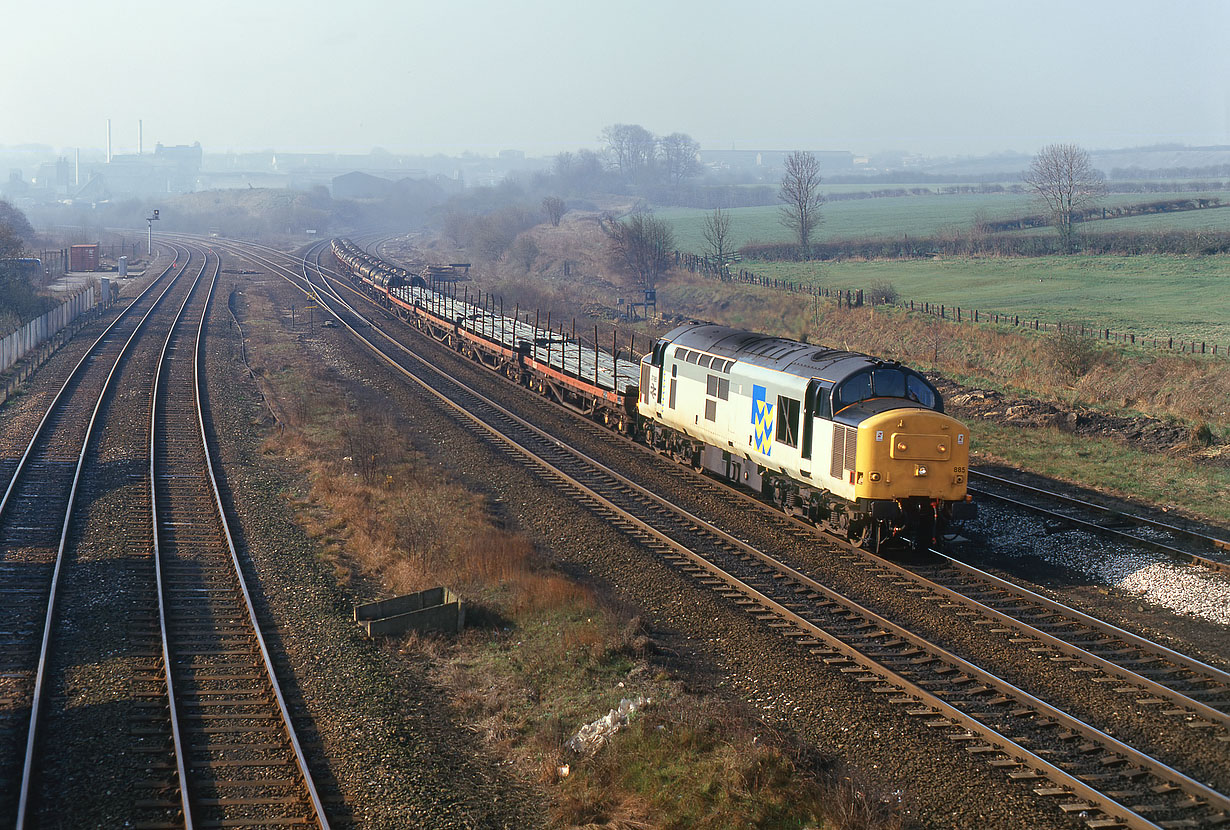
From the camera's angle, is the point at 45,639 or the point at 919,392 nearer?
the point at 45,639

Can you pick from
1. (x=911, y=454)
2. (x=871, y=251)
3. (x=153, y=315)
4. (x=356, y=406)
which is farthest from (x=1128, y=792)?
(x=871, y=251)

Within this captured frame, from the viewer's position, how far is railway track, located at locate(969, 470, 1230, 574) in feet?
57.7

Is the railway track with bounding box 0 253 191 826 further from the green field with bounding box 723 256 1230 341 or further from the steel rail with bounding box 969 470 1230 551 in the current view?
the green field with bounding box 723 256 1230 341

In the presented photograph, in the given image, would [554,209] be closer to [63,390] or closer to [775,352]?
[63,390]

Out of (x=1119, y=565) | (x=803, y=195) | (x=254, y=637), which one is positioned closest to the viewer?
(x=254, y=637)

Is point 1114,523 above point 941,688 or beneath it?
above

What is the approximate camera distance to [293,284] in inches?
2881

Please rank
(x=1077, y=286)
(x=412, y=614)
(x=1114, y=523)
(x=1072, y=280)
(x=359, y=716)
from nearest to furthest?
(x=359, y=716), (x=412, y=614), (x=1114, y=523), (x=1077, y=286), (x=1072, y=280)

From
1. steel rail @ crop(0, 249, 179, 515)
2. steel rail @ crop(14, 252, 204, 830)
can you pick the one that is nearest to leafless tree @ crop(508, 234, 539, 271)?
steel rail @ crop(0, 249, 179, 515)

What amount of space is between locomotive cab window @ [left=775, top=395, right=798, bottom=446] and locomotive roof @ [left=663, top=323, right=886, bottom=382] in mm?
610

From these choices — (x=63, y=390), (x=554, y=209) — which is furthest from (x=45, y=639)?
(x=554, y=209)

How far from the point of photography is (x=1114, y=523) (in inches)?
774

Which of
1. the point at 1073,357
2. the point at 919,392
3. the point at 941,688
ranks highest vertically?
the point at 919,392

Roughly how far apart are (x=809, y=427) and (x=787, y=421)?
2.75 ft
